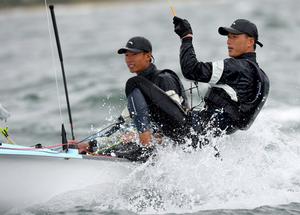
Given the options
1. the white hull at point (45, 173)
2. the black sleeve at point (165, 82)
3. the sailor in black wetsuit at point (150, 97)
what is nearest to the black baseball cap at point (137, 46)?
the sailor in black wetsuit at point (150, 97)

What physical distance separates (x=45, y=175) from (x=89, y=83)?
1117cm

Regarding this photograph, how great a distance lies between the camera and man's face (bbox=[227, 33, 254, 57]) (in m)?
6.36

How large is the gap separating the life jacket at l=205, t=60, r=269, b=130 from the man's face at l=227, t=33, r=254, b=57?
0.54 feet

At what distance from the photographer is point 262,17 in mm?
35500

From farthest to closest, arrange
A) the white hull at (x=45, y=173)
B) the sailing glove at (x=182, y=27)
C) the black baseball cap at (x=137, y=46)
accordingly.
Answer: the black baseball cap at (x=137, y=46)
the sailing glove at (x=182, y=27)
the white hull at (x=45, y=173)

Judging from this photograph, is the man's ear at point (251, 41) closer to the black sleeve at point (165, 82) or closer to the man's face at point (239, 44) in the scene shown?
the man's face at point (239, 44)

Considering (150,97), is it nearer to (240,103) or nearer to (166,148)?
(166,148)

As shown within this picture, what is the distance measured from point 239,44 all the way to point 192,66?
0.62m

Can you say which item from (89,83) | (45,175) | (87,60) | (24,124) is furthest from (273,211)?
(87,60)

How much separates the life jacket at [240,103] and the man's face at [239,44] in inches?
6.4

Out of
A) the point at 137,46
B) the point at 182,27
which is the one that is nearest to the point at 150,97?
the point at 137,46

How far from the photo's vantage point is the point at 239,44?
20.9 feet

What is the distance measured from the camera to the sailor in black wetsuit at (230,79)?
6.07m

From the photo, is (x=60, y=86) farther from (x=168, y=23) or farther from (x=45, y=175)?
(x=168, y=23)
